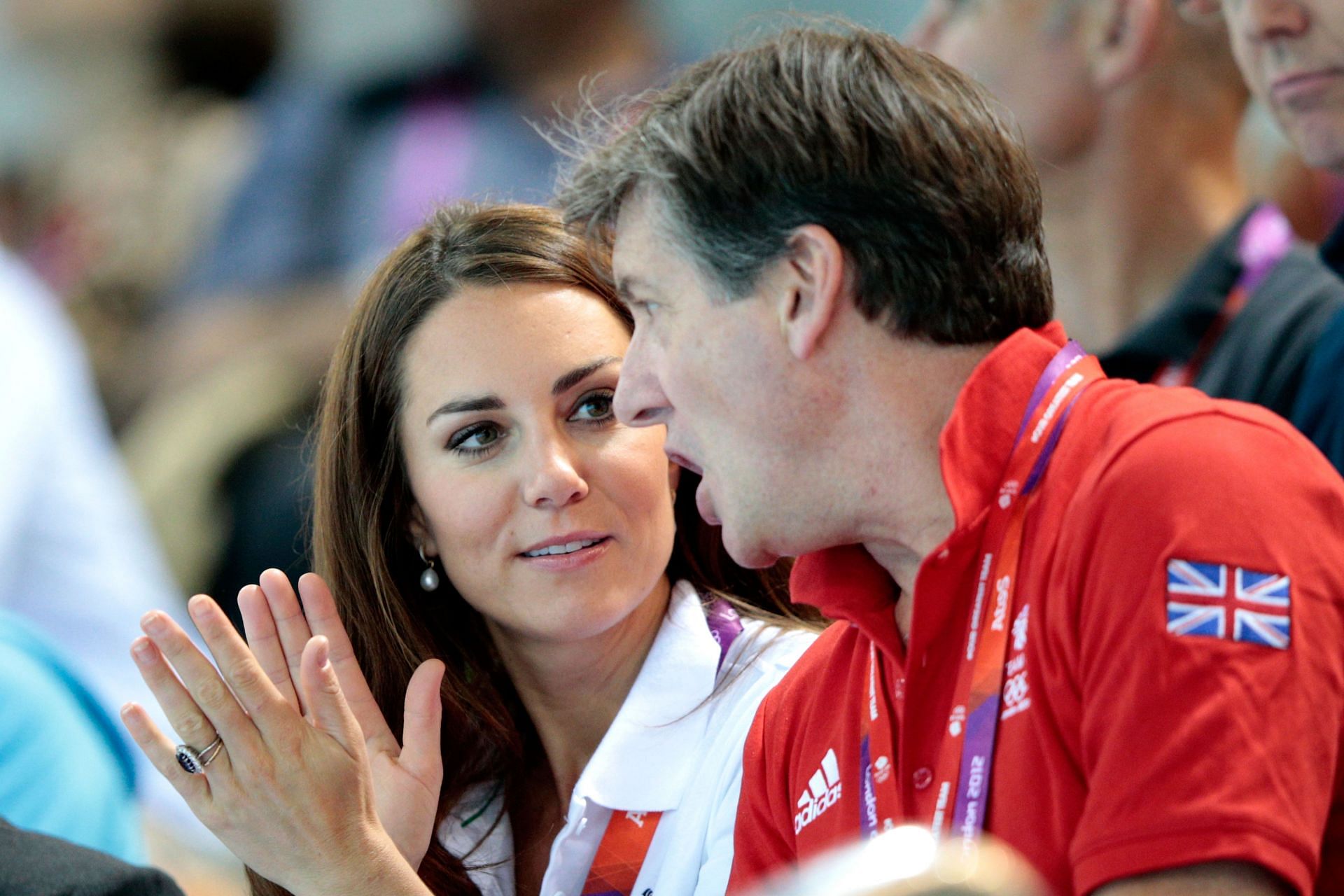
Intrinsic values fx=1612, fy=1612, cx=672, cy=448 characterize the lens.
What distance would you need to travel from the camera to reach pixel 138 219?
582 cm

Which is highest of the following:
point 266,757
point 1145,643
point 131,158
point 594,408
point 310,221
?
point 131,158

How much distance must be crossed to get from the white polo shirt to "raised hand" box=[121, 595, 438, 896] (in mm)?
402

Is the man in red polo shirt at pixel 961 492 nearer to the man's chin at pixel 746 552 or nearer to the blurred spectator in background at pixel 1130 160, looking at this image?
the man's chin at pixel 746 552

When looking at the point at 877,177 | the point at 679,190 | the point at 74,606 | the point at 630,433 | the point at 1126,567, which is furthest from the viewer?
the point at 74,606

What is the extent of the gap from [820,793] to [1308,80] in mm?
1347

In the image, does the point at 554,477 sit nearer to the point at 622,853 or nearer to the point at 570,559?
the point at 570,559

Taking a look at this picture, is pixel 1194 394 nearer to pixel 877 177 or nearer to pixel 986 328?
pixel 986 328

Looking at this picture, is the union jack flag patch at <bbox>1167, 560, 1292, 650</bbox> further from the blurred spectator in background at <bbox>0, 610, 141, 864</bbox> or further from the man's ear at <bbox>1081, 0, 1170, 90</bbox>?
the man's ear at <bbox>1081, 0, 1170, 90</bbox>

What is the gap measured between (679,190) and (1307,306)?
1.65 m

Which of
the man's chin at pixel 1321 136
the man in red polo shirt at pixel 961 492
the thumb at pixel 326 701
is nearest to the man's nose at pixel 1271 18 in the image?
the man's chin at pixel 1321 136

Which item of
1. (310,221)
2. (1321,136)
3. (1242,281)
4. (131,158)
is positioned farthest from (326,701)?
(131,158)

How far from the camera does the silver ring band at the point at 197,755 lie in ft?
6.21

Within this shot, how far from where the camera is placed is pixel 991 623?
149cm

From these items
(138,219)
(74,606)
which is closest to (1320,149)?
(74,606)
